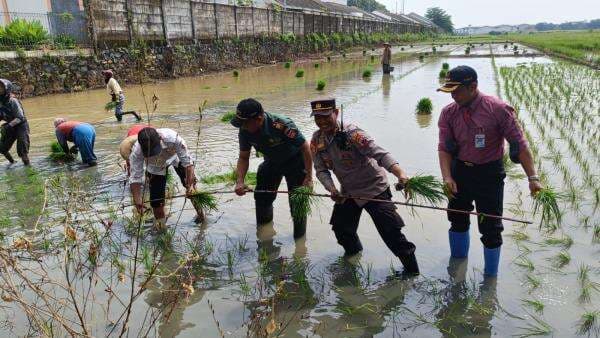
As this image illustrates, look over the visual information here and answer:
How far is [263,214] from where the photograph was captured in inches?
180

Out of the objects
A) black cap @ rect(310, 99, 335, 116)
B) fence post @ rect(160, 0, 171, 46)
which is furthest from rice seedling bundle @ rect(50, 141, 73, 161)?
fence post @ rect(160, 0, 171, 46)

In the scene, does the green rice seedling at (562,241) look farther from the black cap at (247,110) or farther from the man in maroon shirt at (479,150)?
the black cap at (247,110)

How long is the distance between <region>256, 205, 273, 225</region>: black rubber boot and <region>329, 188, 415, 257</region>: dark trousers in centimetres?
106

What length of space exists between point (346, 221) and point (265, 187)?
101 centimetres

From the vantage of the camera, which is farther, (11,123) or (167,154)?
(11,123)

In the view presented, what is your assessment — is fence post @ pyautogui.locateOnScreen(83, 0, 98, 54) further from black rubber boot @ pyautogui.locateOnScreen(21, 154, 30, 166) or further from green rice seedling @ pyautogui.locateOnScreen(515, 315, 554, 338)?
green rice seedling @ pyautogui.locateOnScreen(515, 315, 554, 338)

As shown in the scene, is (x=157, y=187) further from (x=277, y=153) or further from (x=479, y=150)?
(x=479, y=150)

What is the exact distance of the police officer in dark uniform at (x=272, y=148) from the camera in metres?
3.69

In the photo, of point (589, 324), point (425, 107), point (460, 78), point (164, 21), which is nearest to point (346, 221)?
point (460, 78)

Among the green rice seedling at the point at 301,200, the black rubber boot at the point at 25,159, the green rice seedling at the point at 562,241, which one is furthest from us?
the black rubber boot at the point at 25,159

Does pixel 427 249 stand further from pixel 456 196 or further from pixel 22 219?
pixel 22 219

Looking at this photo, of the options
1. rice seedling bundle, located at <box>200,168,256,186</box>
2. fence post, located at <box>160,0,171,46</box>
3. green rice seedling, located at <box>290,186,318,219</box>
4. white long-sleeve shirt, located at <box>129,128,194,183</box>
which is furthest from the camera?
fence post, located at <box>160,0,171,46</box>

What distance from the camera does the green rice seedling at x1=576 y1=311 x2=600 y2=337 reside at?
2.85 metres

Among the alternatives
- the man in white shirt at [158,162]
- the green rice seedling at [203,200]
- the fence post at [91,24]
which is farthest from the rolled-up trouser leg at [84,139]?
the fence post at [91,24]
